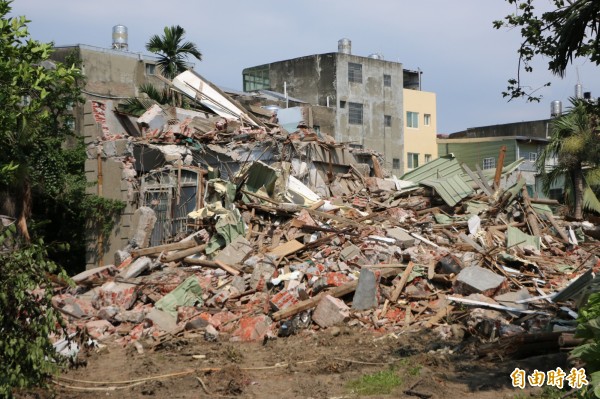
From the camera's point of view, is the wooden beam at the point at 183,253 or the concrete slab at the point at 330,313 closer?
the concrete slab at the point at 330,313

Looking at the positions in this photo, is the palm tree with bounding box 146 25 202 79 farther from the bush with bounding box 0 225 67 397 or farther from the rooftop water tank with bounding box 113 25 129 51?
the bush with bounding box 0 225 67 397

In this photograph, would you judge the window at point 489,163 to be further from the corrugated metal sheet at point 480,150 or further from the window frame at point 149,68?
the window frame at point 149,68

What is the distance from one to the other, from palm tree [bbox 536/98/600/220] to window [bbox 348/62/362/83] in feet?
67.1

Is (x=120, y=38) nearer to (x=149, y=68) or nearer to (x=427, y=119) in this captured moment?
(x=149, y=68)

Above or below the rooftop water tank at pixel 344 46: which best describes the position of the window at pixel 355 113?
below

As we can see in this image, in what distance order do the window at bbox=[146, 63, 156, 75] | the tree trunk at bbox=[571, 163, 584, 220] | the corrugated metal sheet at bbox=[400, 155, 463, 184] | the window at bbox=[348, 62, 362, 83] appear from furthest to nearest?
1. the window at bbox=[348, 62, 362, 83]
2. the window at bbox=[146, 63, 156, 75]
3. the tree trunk at bbox=[571, 163, 584, 220]
4. the corrugated metal sheet at bbox=[400, 155, 463, 184]

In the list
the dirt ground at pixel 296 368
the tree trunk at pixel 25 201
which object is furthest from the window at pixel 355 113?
the dirt ground at pixel 296 368

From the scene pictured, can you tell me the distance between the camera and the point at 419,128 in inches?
1962

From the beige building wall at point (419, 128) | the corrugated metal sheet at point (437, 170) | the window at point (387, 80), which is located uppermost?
the window at point (387, 80)

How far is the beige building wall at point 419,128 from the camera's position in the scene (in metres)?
49.0

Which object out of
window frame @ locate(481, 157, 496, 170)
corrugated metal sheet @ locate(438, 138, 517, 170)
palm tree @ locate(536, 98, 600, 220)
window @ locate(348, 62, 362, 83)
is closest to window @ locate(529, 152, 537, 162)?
corrugated metal sheet @ locate(438, 138, 517, 170)

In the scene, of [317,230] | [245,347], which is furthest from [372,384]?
[317,230]

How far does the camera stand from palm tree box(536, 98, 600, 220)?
23547 millimetres

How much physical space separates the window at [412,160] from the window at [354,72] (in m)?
6.55
